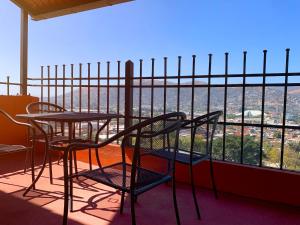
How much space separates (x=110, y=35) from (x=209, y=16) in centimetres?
301

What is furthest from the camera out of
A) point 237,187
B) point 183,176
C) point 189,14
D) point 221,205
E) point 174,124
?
point 189,14

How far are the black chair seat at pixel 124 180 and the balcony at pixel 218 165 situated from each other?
1.69ft

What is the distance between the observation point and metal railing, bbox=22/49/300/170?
278cm

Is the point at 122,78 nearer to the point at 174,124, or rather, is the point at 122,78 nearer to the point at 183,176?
the point at 183,176

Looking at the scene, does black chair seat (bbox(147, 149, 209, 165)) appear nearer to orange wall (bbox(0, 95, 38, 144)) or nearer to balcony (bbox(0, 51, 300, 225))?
balcony (bbox(0, 51, 300, 225))

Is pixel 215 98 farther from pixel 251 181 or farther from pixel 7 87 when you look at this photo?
pixel 7 87

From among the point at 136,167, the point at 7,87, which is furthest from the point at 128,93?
the point at 7,87

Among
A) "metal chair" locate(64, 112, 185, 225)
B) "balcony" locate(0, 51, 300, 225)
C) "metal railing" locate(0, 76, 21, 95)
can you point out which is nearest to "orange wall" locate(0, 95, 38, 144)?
"metal railing" locate(0, 76, 21, 95)

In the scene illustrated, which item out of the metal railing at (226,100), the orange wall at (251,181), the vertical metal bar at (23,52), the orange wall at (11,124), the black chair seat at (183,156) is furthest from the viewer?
the vertical metal bar at (23,52)

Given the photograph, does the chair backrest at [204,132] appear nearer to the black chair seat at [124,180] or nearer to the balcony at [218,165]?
the balcony at [218,165]

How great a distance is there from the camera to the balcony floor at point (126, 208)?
226cm

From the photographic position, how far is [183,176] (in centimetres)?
332

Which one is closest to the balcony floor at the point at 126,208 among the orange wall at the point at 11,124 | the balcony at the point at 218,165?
the balcony at the point at 218,165

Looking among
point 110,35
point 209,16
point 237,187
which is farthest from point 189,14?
point 237,187
